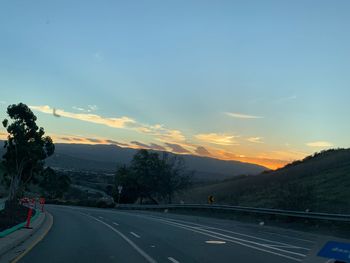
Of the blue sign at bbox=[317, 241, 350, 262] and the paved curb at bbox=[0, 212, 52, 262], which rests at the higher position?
the blue sign at bbox=[317, 241, 350, 262]

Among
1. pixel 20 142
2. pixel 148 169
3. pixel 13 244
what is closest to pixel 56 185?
pixel 148 169

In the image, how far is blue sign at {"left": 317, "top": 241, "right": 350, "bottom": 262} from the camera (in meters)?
4.91

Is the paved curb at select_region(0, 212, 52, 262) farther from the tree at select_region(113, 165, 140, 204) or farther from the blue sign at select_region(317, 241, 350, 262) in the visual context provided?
the tree at select_region(113, 165, 140, 204)

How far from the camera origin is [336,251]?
500cm

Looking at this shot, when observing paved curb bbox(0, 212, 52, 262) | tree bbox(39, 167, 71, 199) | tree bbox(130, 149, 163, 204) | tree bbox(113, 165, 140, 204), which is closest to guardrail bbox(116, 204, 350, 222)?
paved curb bbox(0, 212, 52, 262)


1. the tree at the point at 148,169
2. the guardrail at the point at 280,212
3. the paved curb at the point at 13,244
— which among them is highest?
the tree at the point at 148,169

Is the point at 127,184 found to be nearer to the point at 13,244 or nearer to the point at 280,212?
the point at 280,212

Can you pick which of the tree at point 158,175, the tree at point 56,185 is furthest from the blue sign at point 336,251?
the tree at point 56,185

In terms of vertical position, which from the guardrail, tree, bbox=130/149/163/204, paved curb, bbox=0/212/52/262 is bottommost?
paved curb, bbox=0/212/52/262

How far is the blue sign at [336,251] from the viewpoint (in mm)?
4909

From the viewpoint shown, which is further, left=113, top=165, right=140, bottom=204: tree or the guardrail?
left=113, top=165, right=140, bottom=204: tree

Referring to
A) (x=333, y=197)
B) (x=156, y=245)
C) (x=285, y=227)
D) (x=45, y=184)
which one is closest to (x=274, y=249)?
(x=156, y=245)

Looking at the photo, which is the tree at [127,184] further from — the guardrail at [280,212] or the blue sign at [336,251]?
the blue sign at [336,251]

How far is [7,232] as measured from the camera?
17328 millimetres
